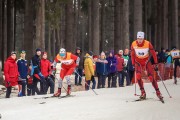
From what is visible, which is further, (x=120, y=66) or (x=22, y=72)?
(x=120, y=66)

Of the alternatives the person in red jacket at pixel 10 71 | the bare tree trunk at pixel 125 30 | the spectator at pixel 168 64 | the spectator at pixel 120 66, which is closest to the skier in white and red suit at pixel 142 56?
the person in red jacket at pixel 10 71

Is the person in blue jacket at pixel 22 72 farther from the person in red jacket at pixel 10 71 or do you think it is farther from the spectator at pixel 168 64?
the spectator at pixel 168 64

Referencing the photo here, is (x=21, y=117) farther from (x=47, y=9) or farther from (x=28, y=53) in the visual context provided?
(x=47, y=9)

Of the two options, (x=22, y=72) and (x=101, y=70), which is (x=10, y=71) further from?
(x=101, y=70)

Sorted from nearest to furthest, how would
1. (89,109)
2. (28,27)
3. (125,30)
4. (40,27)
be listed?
(89,109)
(40,27)
(28,27)
(125,30)

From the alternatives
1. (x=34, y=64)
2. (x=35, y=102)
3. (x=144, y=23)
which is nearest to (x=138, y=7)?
(x=34, y=64)

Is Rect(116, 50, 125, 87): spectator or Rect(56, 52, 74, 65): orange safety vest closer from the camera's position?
Rect(56, 52, 74, 65): orange safety vest

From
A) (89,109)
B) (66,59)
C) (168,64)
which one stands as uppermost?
(66,59)

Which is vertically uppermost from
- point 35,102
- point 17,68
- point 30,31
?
point 30,31

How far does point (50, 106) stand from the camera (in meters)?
11.2

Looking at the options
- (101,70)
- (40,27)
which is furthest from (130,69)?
(40,27)

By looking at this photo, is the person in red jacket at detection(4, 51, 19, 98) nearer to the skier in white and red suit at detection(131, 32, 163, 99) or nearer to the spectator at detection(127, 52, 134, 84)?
the skier in white and red suit at detection(131, 32, 163, 99)

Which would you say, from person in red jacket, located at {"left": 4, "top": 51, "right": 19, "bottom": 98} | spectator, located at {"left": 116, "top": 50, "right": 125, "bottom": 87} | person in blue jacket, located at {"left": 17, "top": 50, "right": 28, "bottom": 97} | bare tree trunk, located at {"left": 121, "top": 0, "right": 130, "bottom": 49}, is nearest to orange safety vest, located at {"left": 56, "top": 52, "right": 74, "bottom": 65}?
person in red jacket, located at {"left": 4, "top": 51, "right": 19, "bottom": 98}

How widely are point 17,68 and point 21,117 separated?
16.8ft
